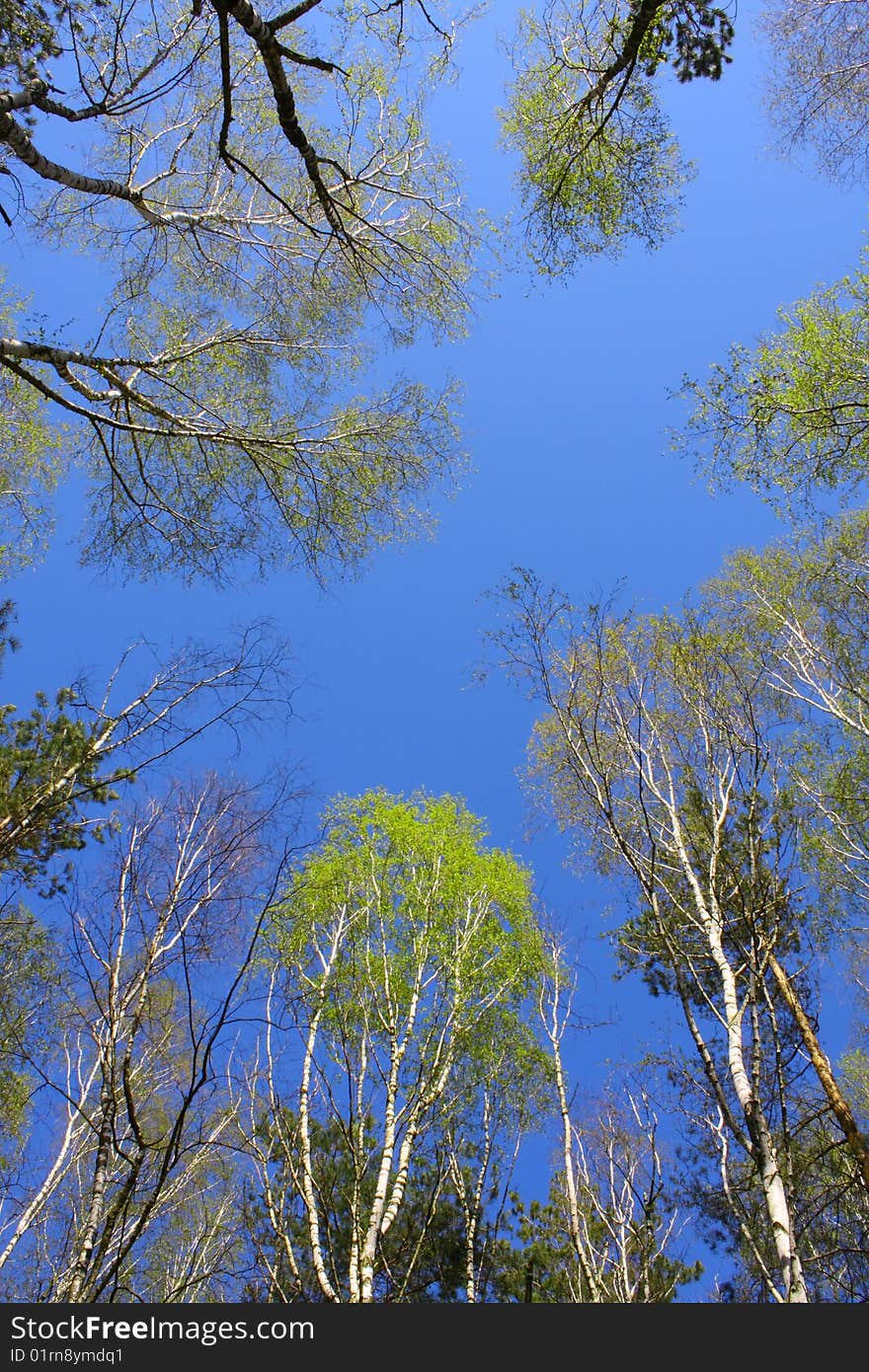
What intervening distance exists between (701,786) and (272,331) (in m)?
6.19

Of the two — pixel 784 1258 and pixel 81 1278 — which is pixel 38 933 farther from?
pixel 784 1258

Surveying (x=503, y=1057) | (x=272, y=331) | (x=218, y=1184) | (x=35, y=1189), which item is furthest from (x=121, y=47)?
(x=218, y=1184)

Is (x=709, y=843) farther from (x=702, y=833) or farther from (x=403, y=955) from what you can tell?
(x=403, y=955)

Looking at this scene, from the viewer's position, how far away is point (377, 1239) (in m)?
5.25

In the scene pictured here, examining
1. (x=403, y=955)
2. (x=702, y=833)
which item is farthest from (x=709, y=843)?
(x=403, y=955)

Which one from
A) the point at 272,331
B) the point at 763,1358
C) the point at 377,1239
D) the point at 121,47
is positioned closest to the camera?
the point at 763,1358

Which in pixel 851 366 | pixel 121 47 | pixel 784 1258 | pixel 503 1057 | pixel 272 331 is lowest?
pixel 784 1258

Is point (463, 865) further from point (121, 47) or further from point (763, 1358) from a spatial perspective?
point (121, 47)

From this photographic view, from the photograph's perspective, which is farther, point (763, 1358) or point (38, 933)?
point (38, 933)

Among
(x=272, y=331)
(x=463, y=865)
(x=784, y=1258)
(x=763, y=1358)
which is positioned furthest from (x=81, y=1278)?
(x=272, y=331)

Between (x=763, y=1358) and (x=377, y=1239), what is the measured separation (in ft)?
9.99

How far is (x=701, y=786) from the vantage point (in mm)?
6754

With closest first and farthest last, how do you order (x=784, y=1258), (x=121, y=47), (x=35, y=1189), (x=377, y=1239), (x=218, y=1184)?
(x=784, y=1258) < (x=377, y=1239) < (x=121, y=47) < (x=35, y=1189) < (x=218, y=1184)

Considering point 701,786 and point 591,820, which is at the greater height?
point 591,820
